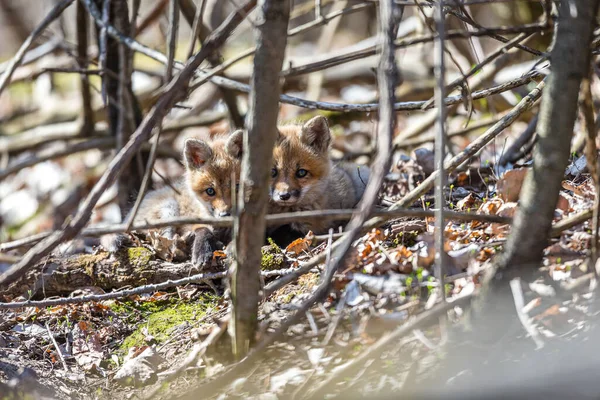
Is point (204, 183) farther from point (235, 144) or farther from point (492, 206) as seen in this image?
point (492, 206)

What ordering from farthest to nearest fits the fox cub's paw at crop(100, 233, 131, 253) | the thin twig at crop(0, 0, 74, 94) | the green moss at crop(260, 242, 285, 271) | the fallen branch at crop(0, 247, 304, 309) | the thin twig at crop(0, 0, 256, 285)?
the fox cub's paw at crop(100, 233, 131, 253)
the fallen branch at crop(0, 247, 304, 309)
the green moss at crop(260, 242, 285, 271)
the thin twig at crop(0, 0, 74, 94)
the thin twig at crop(0, 0, 256, 285)

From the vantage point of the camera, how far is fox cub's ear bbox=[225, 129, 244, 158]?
514 centimetres

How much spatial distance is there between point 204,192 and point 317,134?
1.19 meters

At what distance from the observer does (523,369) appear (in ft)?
8.36

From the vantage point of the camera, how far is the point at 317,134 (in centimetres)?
573

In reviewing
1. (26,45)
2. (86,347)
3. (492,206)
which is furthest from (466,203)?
(26,45)

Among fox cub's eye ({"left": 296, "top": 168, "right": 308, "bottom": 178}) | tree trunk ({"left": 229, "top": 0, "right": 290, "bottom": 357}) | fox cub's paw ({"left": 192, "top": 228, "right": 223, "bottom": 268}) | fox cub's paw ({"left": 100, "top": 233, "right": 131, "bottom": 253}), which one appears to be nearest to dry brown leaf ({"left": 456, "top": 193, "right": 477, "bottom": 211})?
fox cub's eye ({"left": 296, "top": 168, "right": 308, "bottom": 178})

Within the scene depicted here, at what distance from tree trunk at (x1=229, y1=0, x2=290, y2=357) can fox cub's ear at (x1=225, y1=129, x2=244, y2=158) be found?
8.10ft

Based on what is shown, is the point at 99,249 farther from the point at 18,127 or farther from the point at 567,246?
the point at 18,127

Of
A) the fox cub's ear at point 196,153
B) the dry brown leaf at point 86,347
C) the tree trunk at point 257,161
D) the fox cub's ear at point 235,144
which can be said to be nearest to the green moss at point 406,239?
the tree trunk at point 257,161

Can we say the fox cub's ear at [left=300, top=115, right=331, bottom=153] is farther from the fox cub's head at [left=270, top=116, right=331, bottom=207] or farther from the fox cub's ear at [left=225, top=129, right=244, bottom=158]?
the fox cub's ear at [left=225, top=129, right=244, bottom=158]

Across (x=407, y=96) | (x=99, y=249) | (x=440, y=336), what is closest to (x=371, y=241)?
(x=440, y=336)

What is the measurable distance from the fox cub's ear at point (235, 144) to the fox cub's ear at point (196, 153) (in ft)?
0.95

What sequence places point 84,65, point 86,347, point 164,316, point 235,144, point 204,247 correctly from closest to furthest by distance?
point 86,347
point 164,316
point 204,247
point 235,144
point 84,65
